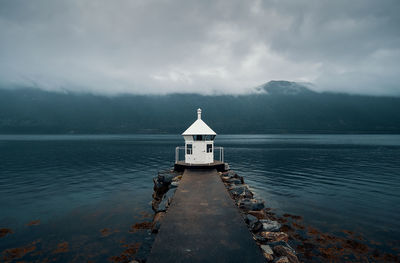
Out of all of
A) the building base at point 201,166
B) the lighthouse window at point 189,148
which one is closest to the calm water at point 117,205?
the building base at point 201,166

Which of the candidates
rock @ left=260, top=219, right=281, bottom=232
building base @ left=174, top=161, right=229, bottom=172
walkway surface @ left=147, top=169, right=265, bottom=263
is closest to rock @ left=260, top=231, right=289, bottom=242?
rock @ left=260, top=219, right=281, bottom=232

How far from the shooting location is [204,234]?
946cm

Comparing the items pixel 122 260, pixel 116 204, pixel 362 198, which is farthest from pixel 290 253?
pixel 362 198

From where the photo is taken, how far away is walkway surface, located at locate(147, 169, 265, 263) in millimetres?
7795

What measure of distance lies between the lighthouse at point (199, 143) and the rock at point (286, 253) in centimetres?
1548

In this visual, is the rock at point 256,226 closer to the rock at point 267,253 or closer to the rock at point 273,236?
the rock at point 273,236

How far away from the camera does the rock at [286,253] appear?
938cm

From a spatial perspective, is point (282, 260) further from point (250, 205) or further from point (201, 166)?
point (201, 166)

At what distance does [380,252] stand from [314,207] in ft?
26.7

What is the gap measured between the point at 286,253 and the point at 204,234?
3651 mm

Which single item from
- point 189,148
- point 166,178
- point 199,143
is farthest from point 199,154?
point 166,178

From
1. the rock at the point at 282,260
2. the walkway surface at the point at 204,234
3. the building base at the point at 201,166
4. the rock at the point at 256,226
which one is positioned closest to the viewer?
the walkway surface at the point at 204,234

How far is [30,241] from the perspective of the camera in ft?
47.3

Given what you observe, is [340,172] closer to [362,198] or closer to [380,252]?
[362,198]
